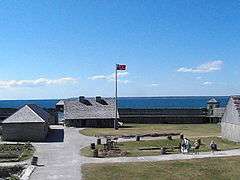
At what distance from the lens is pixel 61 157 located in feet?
130

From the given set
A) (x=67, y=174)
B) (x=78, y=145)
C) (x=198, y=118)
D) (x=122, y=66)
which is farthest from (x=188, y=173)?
(x=198, y=118)

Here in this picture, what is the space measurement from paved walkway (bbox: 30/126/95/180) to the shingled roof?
9.22m

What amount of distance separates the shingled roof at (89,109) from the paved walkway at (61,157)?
9217 millimetres

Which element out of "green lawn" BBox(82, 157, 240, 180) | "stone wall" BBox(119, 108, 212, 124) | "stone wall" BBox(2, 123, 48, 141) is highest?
"stone wall" BBox(119, 108, 212, 124)

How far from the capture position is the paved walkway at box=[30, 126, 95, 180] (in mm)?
31966

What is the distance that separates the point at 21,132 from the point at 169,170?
978 inches

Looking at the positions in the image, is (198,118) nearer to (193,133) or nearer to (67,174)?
(193,133)

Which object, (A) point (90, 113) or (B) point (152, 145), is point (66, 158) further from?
(A) point (90, 113)

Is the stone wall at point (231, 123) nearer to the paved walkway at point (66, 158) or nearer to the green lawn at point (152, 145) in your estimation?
the green lawn at point (152, 145)

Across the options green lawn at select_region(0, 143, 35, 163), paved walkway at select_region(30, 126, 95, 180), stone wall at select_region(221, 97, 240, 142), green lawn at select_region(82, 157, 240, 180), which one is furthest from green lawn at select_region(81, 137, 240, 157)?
→ green lawn at select_region(82, 157, 240, 180)

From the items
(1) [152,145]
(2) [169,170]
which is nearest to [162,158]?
(2) [169,170]

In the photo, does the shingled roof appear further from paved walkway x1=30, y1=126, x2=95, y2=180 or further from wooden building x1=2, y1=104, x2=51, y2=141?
wooden building x1=2, y1=104, x2=51, y2=141

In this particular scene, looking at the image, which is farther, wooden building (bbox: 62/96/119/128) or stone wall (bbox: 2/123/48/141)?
wooden building (bbox: 62/96/119/128)

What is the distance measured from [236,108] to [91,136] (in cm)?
1782
